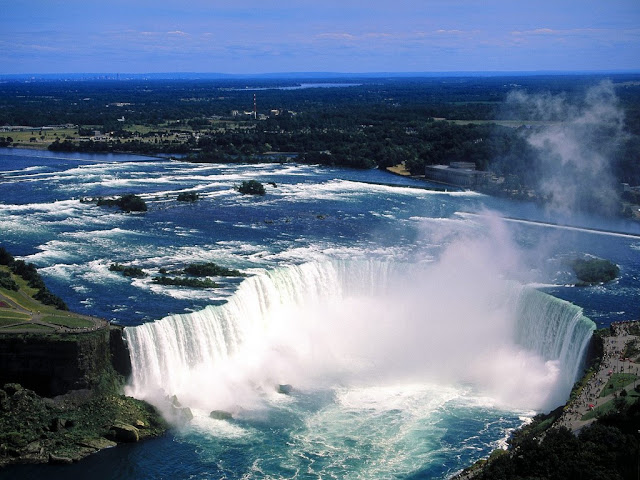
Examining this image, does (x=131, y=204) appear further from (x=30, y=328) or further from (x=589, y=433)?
(x=589, y=433)

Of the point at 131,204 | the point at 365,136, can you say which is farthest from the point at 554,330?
the point at 365,136

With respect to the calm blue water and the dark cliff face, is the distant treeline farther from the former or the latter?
the dark cliff face

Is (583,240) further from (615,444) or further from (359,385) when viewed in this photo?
(615,444)

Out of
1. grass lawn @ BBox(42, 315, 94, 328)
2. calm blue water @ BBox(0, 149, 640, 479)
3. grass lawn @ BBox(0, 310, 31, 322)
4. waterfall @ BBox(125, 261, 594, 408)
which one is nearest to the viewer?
calm blue water @ BBox(0, 149, 640, 479)

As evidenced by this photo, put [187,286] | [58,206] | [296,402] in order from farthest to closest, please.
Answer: [58,206] < [187,286] < [296,402]

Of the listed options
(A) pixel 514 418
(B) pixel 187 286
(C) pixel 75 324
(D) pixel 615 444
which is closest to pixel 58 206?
(B) pixel 187 286

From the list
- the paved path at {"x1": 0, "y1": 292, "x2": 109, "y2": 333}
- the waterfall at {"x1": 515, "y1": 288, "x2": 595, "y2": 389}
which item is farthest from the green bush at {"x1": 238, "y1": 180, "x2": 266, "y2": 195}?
the paved path at {"x1": 0, "y1": 292, "x2": 109, "y2": 333}
